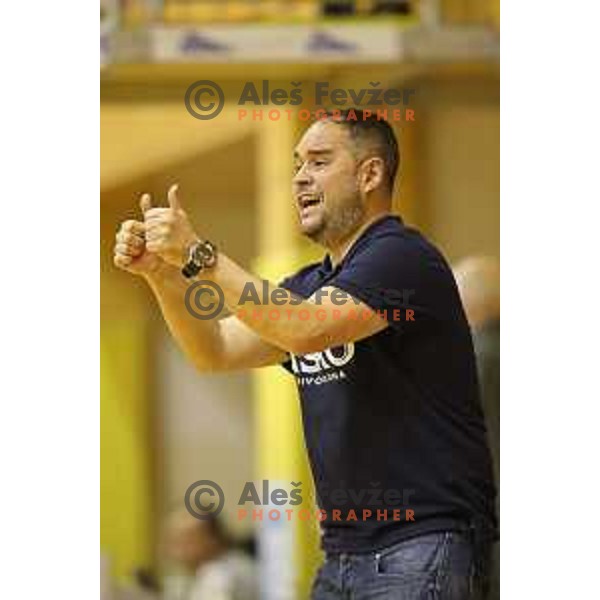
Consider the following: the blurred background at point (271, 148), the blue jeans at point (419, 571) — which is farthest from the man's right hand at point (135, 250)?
the blue jeans at point (419, 571)

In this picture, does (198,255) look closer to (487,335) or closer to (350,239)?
(350,239)

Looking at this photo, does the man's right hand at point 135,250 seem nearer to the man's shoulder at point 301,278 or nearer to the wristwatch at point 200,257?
the wristwatch at point 200,257

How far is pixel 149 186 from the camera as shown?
631cm

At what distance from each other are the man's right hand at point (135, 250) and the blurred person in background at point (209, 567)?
139 centimetres

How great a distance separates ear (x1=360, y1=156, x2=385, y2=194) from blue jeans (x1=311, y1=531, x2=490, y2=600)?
379 millimetres

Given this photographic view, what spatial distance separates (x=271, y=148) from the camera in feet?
15.9

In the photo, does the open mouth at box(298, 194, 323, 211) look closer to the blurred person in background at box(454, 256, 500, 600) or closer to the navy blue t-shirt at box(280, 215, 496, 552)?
Answer: the navy blue t-shirt at box(280, 215, 496, 552)

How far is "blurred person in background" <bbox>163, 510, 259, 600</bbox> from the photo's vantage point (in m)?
3.42

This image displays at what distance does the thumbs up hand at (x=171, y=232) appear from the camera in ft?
6.21

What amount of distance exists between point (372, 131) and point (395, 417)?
1.01 feet

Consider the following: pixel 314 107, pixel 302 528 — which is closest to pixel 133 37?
pixel 302 528

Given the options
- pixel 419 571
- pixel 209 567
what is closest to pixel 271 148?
pixel 209 567
